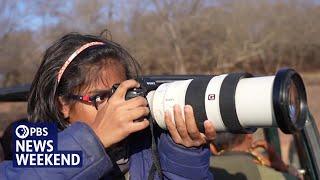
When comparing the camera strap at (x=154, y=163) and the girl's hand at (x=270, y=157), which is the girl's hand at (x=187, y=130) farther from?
the girl's hand at (x=270, y=157)

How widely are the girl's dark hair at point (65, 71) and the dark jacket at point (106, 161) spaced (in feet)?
0.78

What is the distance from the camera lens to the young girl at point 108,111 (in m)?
1.65

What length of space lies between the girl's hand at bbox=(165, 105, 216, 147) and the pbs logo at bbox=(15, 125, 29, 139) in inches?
20.7

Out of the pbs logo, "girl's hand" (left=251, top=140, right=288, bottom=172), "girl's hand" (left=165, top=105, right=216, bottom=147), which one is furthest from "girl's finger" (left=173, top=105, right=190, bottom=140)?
"girl's hand" (left=251, top=140, right=288, bottom=172)

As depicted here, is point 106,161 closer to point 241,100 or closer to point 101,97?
point 101,97

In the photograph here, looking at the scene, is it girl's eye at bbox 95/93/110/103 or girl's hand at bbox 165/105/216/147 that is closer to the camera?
girl's hand at bbox 165/105/216/147

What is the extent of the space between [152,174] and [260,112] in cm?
50

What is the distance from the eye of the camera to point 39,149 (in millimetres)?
1870

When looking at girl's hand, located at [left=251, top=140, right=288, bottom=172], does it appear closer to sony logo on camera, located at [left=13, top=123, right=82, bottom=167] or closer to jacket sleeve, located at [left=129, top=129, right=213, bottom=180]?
jacket sleeve, located at [left=129, top=129, right=213, bottom=180]

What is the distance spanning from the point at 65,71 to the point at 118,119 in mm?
380

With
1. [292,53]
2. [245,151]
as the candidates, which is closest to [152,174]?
[245,151]

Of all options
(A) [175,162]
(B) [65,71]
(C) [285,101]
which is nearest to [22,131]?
(B) [65,71]

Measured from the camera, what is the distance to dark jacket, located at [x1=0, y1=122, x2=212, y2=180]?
5.32 ft

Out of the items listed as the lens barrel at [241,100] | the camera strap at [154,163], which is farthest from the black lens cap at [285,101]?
the camera strap at [154,163]
